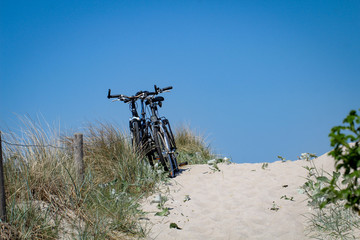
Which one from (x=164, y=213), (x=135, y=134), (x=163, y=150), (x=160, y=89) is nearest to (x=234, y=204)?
(x=164, y=213)

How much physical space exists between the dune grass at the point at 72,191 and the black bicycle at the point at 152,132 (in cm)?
26

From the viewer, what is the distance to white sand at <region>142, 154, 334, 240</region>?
4.73m

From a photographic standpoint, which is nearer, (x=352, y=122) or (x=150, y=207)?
(x=352, y=122)

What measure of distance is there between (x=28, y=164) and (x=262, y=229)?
10.8 ft

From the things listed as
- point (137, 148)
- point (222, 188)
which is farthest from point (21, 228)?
point (222, 188)

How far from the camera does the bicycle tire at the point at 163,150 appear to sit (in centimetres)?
649

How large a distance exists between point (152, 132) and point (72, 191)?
2.20 meters

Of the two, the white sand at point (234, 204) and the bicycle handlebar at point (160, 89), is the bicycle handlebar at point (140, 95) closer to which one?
the bicycle handlebar at point (160, 89)

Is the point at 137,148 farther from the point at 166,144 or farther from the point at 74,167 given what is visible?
the point at 74,167

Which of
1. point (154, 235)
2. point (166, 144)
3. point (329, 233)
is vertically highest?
point (166, 144)

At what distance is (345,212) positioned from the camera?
14.8ft

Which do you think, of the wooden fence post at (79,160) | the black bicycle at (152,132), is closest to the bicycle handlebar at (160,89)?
the black bicycle at (152,132)

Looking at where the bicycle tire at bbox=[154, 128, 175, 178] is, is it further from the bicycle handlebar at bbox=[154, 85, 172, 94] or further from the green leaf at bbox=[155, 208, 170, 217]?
the green leaf at bbox=[155, 208, 170, 217]

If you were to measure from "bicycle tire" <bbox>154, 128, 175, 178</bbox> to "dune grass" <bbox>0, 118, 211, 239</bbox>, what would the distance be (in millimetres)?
220
